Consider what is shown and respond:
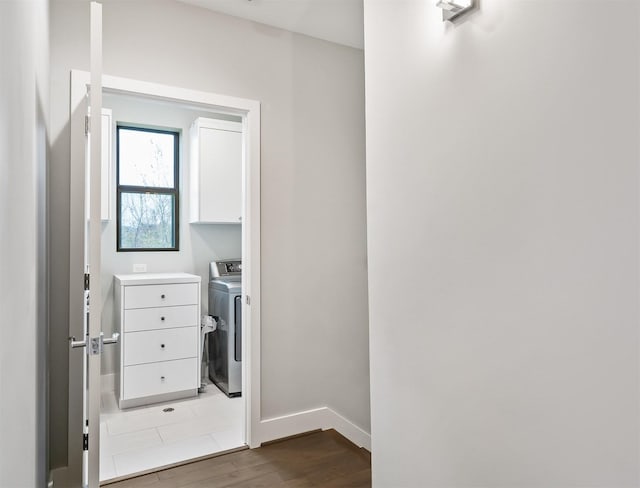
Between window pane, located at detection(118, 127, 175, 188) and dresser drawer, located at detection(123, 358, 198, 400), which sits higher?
window pane, located at detection(118, 127, 175, 188)

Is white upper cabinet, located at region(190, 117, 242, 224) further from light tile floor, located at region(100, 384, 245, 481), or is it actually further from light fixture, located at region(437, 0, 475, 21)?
light fixture, located at region(437, 0, 475, 21)

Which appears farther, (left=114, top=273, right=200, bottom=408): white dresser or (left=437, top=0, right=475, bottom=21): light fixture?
(left=114, top=273, right=200, bottom=408): white dresser

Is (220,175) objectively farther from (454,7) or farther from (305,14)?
(454,7)

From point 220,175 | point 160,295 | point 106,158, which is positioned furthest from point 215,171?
point 160,295

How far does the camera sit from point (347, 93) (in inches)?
127

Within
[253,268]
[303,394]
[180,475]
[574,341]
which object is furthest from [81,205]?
[574,341]

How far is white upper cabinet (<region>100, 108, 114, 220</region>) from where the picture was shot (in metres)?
3.34

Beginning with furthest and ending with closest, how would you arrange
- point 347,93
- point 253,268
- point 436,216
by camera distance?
point 347,93, point 253,268, point 436,216

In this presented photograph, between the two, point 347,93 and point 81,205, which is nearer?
point 81,205

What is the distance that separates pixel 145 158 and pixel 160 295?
1.40 meters

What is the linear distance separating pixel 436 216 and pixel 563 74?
517mm

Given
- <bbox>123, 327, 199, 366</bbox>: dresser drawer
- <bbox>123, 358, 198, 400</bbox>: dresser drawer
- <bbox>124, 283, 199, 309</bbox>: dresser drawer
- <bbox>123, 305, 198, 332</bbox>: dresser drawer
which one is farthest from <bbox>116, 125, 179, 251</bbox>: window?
<bbox>123, 358, 198, 400</bbox>: dresser drawer

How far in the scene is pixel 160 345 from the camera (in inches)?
139

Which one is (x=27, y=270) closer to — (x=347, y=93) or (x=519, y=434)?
(x=519, y=434)
